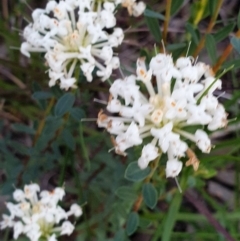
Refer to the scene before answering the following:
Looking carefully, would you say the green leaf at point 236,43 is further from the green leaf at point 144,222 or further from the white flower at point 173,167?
the green leaf at point 144,222

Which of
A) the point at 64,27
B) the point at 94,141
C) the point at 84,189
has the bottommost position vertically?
the point at 84,189

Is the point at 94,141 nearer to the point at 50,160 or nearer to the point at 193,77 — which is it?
the point at 50,160

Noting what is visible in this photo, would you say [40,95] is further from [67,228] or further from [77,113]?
[67,228]

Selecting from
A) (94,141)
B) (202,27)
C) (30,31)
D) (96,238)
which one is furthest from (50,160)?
(202,27)

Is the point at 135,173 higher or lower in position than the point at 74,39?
lower

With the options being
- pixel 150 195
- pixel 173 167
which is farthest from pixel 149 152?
pixel 150 195

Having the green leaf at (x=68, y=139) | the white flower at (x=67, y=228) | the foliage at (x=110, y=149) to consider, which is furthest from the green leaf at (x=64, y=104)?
the white flower at (x=67, y=228)
